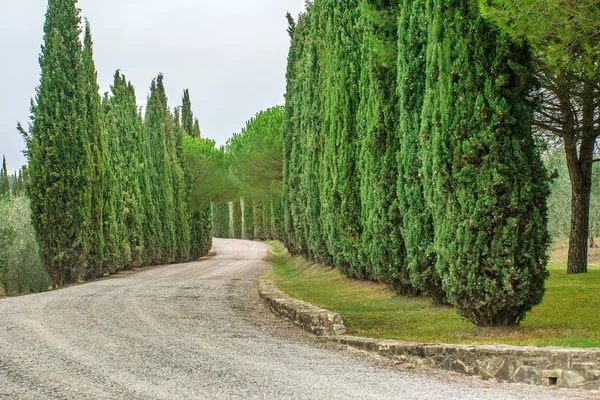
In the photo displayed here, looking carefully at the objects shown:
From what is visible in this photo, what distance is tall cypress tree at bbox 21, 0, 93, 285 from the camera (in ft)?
65.9

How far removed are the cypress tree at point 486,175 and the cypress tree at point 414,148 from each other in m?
1.80

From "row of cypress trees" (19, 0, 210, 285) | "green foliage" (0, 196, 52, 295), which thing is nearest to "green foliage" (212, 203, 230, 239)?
"row of cypress trees" (19, 0, 210, 285)

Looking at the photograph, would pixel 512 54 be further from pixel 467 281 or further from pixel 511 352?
pixel 511 352

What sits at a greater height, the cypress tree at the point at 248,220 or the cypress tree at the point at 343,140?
the cypress tree at the point at 343,140

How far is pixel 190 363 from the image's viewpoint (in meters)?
6.89

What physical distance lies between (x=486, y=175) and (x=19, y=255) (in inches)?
772

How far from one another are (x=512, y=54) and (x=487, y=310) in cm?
344

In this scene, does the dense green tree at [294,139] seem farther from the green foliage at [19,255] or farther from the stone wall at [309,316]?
the stone wall at [309,316]

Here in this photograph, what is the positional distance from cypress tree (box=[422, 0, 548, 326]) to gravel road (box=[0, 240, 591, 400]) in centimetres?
212

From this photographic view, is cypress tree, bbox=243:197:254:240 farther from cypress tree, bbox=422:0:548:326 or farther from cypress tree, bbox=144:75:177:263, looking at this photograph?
cypress tree, bbox=422:0:548:326

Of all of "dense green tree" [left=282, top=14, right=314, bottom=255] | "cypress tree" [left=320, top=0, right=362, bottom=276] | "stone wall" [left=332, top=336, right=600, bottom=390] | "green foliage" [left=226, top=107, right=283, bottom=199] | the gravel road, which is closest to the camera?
the gravel road

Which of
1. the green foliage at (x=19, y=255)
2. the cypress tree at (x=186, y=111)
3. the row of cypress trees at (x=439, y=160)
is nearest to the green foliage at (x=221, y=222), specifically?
the cypress tree at (x=186, y=111)

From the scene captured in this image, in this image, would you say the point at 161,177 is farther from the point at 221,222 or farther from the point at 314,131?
the point at 221,222

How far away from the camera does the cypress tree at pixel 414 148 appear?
1079 centimetres
